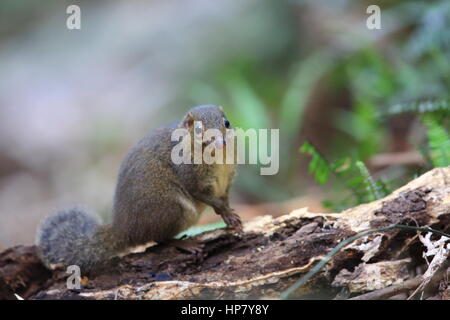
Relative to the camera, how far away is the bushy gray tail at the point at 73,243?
5398mm

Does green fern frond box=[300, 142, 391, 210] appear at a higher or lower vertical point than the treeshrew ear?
lower

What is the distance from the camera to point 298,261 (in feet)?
15.0

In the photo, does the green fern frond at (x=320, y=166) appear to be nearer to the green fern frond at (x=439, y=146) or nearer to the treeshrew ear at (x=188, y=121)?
the green fern frond at (x=439, y=146)

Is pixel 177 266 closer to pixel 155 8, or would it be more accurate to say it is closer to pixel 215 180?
pixel 215 180

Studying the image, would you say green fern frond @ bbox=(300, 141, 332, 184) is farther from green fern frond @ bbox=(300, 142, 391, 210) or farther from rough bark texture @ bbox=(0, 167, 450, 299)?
rough bark texture @ bbox=(0, 167, 450, 299)

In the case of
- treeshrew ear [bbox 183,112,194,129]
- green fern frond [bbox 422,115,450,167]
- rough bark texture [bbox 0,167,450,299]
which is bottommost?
rough bark texture [bbox 0,167,450,299]

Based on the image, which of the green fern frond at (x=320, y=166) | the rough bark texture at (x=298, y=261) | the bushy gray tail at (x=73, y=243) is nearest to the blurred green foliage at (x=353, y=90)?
the green fern frond at (x=320, y=166)

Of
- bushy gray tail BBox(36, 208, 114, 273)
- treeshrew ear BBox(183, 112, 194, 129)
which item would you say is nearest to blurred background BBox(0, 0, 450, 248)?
treeshrew ear BBox(183, 112, 194, 129)

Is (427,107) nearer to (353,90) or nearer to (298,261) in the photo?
(298,261)

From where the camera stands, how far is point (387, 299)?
4055 millimetres

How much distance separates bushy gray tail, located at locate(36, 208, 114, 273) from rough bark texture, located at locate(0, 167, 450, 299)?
168mm

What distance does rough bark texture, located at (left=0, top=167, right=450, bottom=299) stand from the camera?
4.37 meters

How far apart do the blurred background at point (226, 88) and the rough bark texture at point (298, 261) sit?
1.21m
